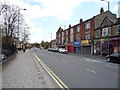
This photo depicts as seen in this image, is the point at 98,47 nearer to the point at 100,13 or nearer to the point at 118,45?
the point at 118,45

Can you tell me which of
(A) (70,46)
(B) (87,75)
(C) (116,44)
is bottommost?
(B) (87,75)

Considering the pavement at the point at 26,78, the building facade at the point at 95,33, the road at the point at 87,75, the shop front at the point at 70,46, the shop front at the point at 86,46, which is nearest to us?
the pavement at the point at 26,78

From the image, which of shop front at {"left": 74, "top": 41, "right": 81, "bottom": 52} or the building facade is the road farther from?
shop front at {"left": 74, "top": 41, "right": 81, "bottom": 52}

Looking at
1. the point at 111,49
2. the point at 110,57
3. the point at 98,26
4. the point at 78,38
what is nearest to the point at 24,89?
the point at 110,57

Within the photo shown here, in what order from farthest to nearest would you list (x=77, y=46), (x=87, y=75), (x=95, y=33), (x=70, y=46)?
(x=70, y=46) < (x=77, y=46) < (x=95, y=33) < (x=87, y=75)

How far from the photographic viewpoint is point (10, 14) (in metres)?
37.1

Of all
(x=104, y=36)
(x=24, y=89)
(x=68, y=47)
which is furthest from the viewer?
(x=68, y=47)

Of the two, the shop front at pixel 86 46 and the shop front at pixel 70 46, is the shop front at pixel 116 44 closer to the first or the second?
the shop front at pixel 86 46

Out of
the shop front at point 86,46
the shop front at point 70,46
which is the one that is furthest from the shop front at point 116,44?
the shop front at point 70,46

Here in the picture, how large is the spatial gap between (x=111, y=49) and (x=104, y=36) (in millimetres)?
3836

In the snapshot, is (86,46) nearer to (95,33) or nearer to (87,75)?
(95,33)

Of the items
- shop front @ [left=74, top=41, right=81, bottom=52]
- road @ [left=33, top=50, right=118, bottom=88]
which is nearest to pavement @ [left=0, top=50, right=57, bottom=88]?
road @ [left=33, top=50, right=118, bottom=88]

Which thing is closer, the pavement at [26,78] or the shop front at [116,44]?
the pavement at [26,78]

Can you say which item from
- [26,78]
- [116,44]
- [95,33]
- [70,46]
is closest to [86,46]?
[95,33]
